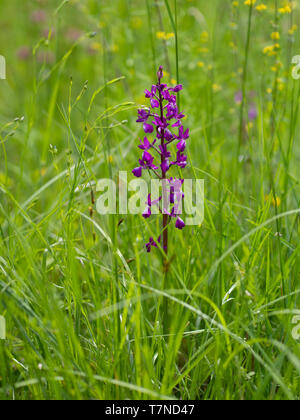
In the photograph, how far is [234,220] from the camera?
191cm

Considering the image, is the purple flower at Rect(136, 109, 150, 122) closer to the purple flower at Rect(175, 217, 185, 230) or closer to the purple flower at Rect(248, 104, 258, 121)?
the purple flower at Rect(175, 217, 185, 230)

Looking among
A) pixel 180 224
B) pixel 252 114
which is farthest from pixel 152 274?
pixel 252 114

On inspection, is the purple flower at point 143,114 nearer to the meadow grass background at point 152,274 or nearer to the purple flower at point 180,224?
the meadow grass background at point 152,274

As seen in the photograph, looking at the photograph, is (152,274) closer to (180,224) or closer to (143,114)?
(180,224)

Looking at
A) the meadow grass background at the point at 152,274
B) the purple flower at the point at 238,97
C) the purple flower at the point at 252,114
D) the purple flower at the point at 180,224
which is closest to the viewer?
the meadow grass background at the point at 152,274

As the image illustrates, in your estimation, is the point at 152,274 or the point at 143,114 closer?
the point at 143,114

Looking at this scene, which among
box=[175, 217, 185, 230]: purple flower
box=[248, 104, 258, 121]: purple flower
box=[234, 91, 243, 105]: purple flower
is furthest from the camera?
box=[248, 104, 258, 121]: purple flower

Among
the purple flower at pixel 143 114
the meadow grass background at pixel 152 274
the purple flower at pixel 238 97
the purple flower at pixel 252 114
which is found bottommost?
the meadow grass background at pixel 152 274

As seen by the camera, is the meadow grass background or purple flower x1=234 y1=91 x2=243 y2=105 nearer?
the meadow grass background

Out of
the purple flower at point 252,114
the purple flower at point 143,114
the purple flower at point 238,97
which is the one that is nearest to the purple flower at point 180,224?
the purple flower at point 143,114

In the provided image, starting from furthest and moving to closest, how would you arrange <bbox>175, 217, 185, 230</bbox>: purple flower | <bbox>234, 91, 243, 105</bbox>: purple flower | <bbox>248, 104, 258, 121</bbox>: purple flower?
1. <bbox>248, 104, 258, 121</bbox>: purple flower
2. <bbox>234, 91, 243, 105</bbox>: purple flower
3. <bbox>175, 217, 185, 230</bbox>: purple flower

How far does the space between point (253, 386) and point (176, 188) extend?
640 millimetres

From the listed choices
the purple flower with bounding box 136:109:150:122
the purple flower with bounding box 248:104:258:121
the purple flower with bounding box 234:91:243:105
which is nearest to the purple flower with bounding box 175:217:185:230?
the purple flower with bounding box 136:109:150:122
